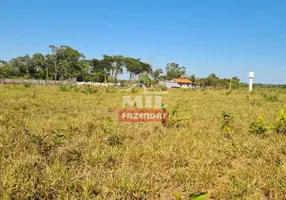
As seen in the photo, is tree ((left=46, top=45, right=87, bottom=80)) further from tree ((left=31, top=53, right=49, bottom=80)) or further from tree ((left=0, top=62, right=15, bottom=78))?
A: tree ((left=0, top=62, right=15, bottom=78))

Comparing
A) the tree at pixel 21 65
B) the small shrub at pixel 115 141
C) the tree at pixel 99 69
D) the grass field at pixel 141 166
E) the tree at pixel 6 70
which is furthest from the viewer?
the tree at pixel 99 69

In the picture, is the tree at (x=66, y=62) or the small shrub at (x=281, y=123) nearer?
the small shrub at (x=281, y=123)

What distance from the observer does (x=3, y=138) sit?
2898mm

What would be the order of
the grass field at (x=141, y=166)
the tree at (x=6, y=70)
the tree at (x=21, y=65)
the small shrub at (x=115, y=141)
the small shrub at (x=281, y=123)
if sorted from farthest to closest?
the tree at (x=21, y=65) → the tree at (x=6, y=70) → the small shrub at (x=281, y=123) → the small shrub at (x=115, y=141) → the grass field at (x=141, y=166)

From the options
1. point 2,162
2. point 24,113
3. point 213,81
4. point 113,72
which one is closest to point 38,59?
point 113,72

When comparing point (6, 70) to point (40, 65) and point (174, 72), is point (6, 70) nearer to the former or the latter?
point (40, 65)

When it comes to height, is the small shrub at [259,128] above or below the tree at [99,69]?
below

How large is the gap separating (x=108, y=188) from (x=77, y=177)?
35cm

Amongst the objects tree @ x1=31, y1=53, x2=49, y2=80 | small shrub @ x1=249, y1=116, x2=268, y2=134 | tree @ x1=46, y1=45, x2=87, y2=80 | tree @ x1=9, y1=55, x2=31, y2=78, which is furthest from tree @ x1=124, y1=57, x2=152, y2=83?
small shrub @ x1=249, y1=116, x2=268, y2=134

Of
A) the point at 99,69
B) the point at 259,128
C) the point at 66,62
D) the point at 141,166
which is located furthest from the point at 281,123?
the point at 99,69

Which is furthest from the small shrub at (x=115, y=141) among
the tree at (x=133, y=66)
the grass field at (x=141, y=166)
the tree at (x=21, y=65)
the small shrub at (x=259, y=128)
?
the tree at (x=133, y=66)

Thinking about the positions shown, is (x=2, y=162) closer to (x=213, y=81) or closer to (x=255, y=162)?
(x=255, y=162)

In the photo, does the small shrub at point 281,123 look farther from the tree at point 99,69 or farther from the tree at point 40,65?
the tree at point 99,69

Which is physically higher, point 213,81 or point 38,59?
point 38,59
